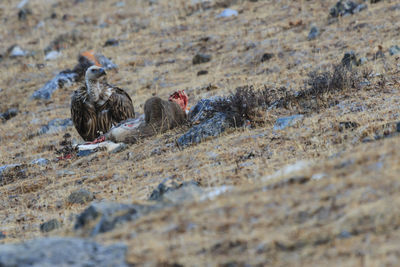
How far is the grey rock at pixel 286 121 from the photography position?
8.25m

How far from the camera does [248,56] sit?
15781 mm

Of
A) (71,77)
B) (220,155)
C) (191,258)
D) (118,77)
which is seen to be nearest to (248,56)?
(118,77)

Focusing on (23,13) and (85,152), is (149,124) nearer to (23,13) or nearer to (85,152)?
(85,152)

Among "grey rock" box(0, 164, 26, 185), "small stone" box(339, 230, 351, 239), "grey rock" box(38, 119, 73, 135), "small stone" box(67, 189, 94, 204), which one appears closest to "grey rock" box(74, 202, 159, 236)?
"small stone" box(339, 230, 351, 239)

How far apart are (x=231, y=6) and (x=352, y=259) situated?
19248 mm

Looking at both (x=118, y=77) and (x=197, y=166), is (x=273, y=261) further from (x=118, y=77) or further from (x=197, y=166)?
(x=118, y=77)

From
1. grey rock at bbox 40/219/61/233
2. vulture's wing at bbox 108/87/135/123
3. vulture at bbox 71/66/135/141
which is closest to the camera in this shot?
grey rock at bbox 40/219/61/233

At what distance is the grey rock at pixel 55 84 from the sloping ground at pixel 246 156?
0.63 feet

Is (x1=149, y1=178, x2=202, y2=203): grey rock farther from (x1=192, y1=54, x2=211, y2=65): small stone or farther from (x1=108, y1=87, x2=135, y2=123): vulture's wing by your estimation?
(x1=192, y1=54, x2=211, y2=65): small stone

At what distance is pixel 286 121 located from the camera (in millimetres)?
8422

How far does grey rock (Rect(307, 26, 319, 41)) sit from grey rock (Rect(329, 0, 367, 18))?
1297 mm

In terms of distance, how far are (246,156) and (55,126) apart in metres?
7.48

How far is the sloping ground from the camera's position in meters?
3.88

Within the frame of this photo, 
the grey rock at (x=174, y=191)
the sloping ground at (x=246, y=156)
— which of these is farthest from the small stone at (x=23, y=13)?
the grey rock at (x=174, y=191)
